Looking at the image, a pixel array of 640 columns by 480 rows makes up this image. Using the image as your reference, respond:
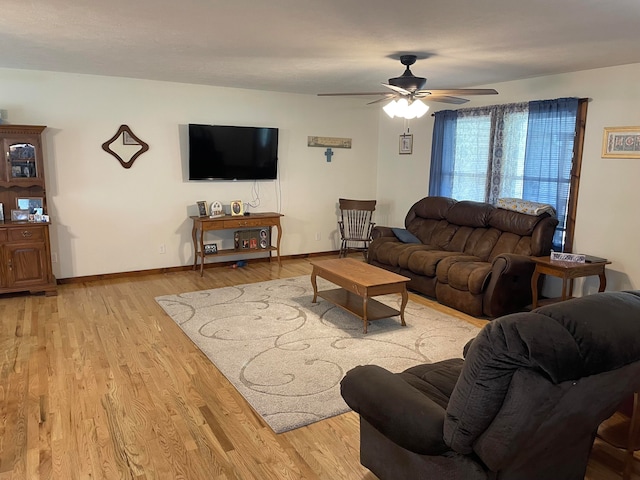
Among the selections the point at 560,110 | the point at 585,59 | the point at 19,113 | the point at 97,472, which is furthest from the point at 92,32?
the point at 560,110

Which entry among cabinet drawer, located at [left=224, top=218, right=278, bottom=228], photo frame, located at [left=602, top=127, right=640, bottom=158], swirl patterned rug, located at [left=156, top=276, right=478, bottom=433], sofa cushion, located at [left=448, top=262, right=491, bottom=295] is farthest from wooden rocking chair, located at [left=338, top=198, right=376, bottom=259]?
photo frame, located at [left=602, top=127, right=640, bottom=158]

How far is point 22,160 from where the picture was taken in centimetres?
496

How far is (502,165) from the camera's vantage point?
5488mm

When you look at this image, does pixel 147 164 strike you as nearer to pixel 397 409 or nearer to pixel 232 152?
pixel 232 152

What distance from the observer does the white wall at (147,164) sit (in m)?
5.27

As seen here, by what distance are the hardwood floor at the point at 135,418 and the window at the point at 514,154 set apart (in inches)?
119

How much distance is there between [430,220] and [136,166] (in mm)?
3711

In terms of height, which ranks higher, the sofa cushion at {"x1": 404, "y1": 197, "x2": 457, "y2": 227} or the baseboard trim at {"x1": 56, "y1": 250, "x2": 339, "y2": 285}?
the sofa cushion at {"x1": 404, "y1": 197, "x2": 457, "y2": 227}

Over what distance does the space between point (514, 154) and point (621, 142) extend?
111 centimetres

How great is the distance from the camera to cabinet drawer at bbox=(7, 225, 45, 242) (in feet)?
15.7

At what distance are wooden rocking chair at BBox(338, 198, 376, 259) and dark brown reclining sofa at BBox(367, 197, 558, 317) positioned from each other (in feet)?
2.70

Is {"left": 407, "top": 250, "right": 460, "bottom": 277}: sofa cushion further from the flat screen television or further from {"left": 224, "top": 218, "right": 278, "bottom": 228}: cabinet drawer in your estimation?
the flat screen television

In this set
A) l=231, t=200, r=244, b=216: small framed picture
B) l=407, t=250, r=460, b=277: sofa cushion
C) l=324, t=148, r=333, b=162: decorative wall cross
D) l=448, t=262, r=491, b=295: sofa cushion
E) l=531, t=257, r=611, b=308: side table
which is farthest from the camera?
l=324, t=148, r=333, b=162: decorative wall cross

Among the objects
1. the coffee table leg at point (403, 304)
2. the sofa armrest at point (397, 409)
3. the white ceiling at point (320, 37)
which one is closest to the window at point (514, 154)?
the white ceiling at point (320, 37)
